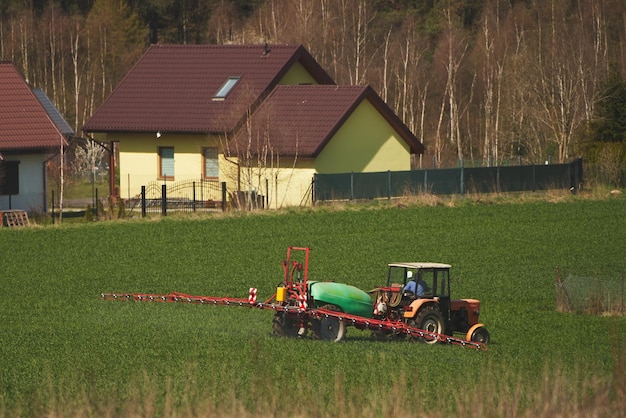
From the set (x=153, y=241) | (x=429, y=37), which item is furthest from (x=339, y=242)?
(x=429, y=37)

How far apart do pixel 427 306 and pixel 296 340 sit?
7.07 ft

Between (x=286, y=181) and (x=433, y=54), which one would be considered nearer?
(x=286, y=181)

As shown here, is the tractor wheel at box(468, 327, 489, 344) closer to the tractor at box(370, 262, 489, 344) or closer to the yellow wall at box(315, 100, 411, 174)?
the tractor at box(370, 262, 489, 344)

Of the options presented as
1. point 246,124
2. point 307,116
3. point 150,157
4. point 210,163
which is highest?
point 307,116

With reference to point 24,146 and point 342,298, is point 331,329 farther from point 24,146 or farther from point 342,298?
point 24,146

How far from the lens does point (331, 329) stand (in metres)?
19.7

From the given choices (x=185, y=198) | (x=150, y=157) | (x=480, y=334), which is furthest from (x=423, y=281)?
(x=150, y=157)

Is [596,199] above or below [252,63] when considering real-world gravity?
below

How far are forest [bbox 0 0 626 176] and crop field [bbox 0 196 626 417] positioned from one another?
16148 millimetres

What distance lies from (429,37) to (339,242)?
138 ft

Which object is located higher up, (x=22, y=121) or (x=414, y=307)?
(x=22, y=121)

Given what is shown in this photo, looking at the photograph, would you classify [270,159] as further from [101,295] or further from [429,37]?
[429,37]

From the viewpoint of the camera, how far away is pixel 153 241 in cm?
3419

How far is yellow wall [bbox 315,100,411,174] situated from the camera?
4397cm
